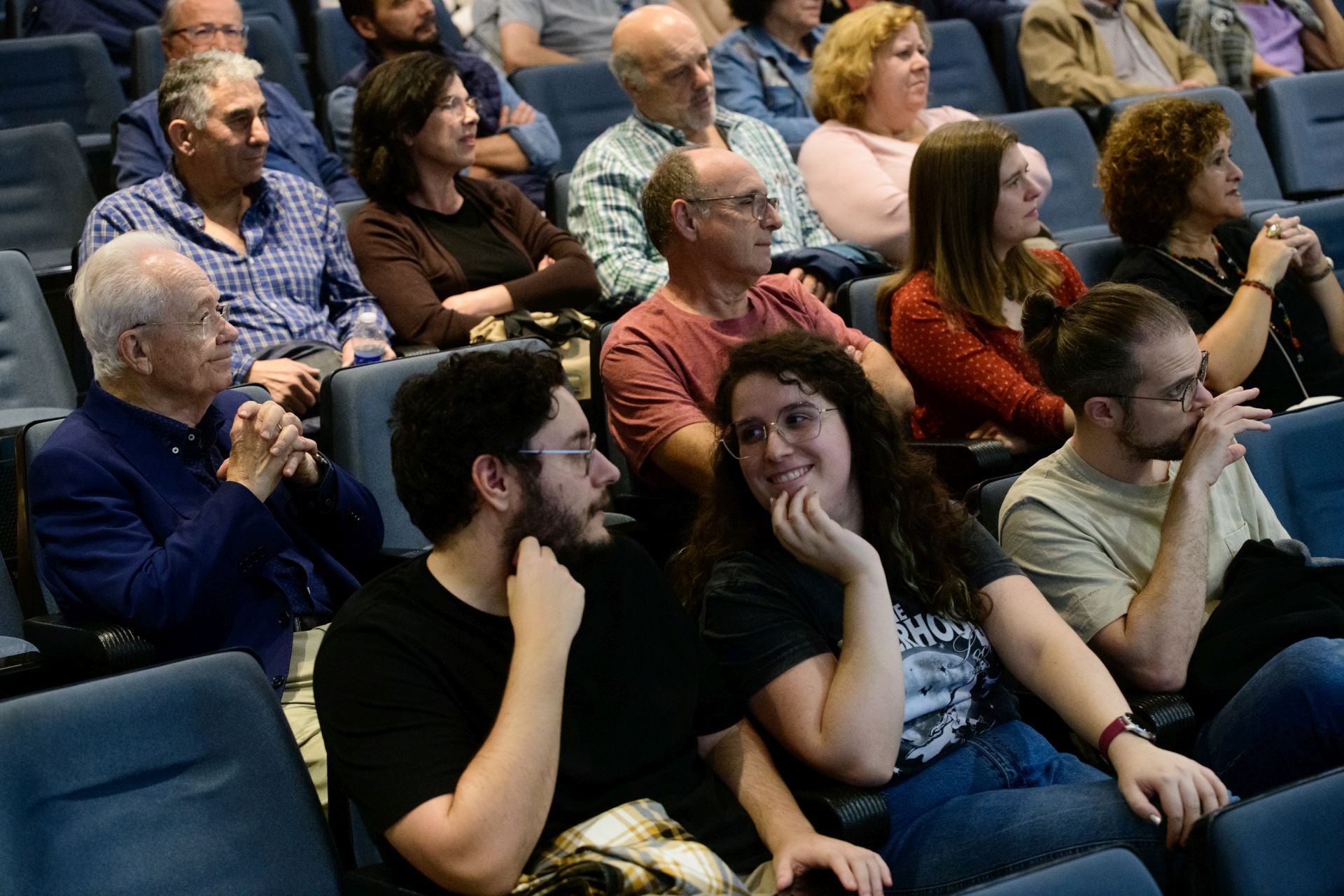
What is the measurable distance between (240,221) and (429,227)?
0.44m

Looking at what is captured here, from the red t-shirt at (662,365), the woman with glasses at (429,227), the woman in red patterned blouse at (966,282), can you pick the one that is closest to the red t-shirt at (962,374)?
the woman in red patterned blouse at (966,282)

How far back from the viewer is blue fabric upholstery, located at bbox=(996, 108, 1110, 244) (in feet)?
14.1

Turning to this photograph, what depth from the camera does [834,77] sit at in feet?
12.4

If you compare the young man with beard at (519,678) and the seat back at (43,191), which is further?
the seat back at (43,191)

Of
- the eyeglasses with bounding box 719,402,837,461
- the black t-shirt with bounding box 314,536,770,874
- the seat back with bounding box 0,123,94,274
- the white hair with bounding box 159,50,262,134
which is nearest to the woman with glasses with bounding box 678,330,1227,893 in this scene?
the eyeglasses with bounding box 719,402,837,461

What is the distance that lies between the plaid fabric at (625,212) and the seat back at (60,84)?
158 cm

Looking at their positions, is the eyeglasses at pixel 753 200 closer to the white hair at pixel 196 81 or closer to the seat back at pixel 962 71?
the white hair at pixel 196 81

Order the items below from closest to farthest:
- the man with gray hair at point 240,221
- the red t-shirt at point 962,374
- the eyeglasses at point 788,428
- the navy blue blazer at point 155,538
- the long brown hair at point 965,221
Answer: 1. the eyeglasses at point 788,428
2. the navy blue blazer at point 155,538
3. the red t-shirt at point 962,374
4. the long brown hair at point 965,221
5. the man with gray hair at point 240,221

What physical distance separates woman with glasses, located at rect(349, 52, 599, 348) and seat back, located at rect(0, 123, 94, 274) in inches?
32.7

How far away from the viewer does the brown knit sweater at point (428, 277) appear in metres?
3.15

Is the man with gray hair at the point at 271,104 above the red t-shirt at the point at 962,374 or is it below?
above

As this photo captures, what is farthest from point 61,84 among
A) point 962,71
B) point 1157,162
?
point 1157,162

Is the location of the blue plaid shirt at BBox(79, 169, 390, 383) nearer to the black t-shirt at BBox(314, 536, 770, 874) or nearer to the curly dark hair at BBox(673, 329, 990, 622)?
the curly dark hair at BBox(673, 329, 990, 622)

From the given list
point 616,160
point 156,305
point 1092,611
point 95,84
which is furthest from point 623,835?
point 95,84
